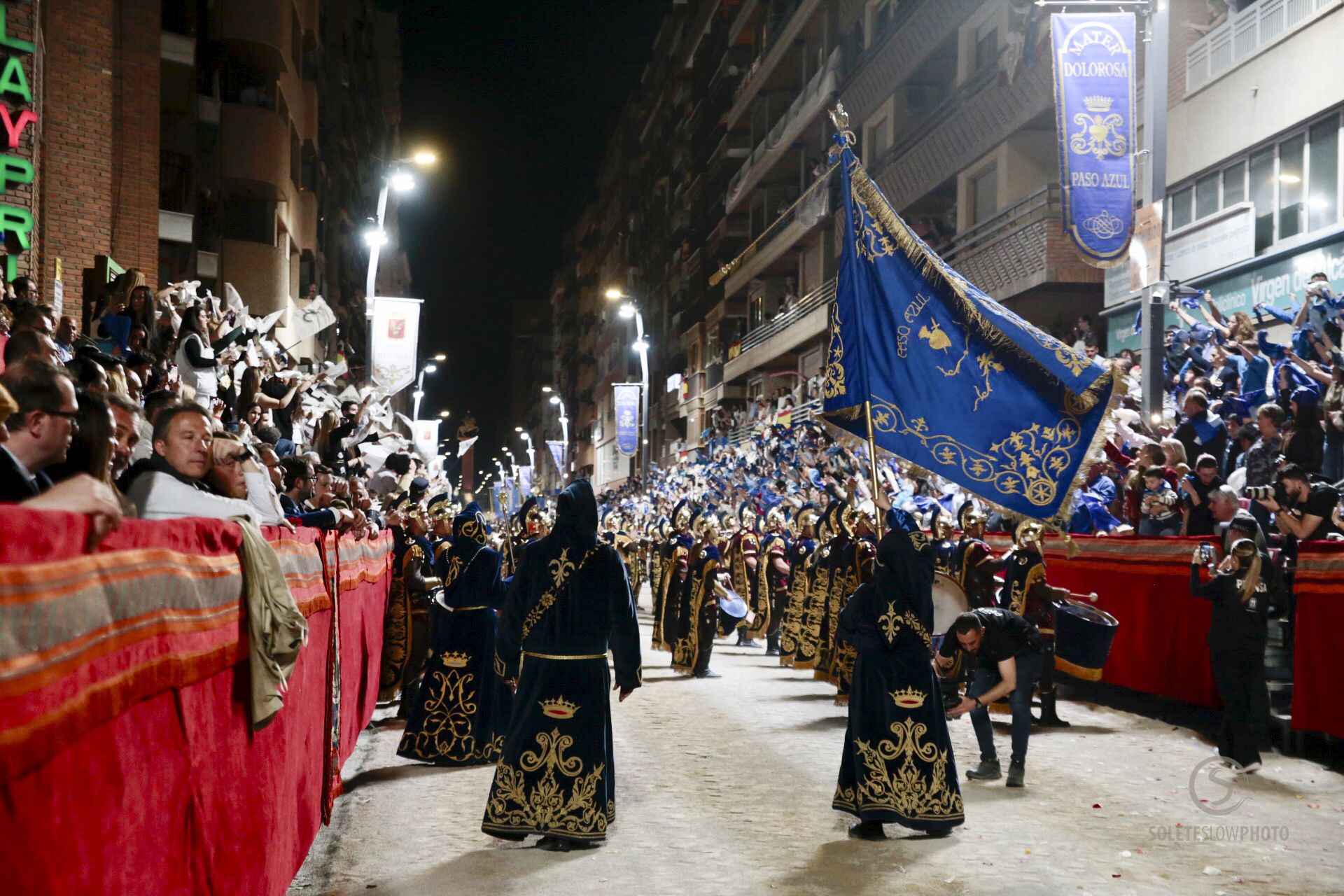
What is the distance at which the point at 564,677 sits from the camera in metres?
8.00

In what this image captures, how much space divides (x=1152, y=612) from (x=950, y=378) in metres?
5.94

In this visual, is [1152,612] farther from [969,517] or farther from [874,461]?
[874,461]

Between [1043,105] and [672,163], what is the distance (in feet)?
171

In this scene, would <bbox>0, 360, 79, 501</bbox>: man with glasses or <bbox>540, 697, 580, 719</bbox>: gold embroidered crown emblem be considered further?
<bbox>540, 697, 580, 719</bbox>: gold embroidered crown emblem

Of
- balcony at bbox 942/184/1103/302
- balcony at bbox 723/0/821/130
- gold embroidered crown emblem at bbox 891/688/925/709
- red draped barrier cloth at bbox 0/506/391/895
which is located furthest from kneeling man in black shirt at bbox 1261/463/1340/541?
balcony at bbox 723/0/821/130

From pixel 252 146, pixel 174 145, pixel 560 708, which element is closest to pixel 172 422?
pixel 560 708

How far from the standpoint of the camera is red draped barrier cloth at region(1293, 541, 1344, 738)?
33.7 feet

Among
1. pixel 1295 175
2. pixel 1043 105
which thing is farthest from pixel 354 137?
pixel 1295 175

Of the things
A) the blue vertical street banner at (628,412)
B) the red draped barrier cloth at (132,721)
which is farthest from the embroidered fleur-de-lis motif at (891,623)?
the blue vertical street banner at (628,412)

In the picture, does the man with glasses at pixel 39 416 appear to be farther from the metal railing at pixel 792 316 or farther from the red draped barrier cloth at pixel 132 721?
the metal railing at pixel 792 316

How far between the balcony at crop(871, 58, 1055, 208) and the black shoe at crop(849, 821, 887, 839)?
19537 mm

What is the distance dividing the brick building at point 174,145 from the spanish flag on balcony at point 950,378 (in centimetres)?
1251

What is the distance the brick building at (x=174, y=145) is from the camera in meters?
19.0

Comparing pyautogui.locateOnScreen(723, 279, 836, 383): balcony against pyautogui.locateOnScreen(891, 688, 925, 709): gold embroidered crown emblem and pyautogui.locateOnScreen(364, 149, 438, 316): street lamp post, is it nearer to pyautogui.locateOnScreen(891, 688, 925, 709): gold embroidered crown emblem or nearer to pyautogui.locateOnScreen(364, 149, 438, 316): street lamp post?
pyautogui.locateOnScreen(364, 149, 438, 316): street lamp post
